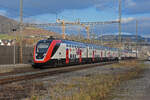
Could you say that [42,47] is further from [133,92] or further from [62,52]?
[133,92]

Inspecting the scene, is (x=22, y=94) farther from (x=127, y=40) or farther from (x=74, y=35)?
(x=127, y=40)

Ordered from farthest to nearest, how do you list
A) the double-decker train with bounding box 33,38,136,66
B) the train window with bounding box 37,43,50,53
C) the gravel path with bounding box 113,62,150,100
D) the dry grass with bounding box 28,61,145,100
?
1. the train window with bounding box 37,43,50,53
2. the double-decker train with bounding box 33,38,136,66
3. the gravel path with bounding box 113,62,150,100
4. the dry grass with bounding box 28,61,145,100

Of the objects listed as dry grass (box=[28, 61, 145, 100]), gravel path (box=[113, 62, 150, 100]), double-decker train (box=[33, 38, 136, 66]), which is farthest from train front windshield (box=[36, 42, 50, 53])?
gravel path (box=[113, 62, 150, 100])

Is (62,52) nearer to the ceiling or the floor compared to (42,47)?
nearer to the floor

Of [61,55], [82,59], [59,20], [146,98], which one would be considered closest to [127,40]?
[59,20]

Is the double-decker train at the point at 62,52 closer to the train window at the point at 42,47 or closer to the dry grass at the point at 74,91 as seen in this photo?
the train window at the point at 42,47

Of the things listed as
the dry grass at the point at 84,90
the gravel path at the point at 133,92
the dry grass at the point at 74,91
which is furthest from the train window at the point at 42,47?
the gravel path at the point at 133,92

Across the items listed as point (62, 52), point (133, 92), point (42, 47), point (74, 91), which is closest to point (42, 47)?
point (42, 47)

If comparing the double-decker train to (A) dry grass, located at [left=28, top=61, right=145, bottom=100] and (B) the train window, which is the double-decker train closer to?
(B) the train window

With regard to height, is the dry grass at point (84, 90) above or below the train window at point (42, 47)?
below

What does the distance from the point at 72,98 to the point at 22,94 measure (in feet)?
9.61

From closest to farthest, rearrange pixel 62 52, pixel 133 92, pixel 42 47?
1. pixel 133 92
2. pixel 42 47
3. pixel 62 52

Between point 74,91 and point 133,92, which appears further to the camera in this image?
point 133,92

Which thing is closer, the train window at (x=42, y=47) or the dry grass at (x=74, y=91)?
the dry grass at (x=74, y=91)
